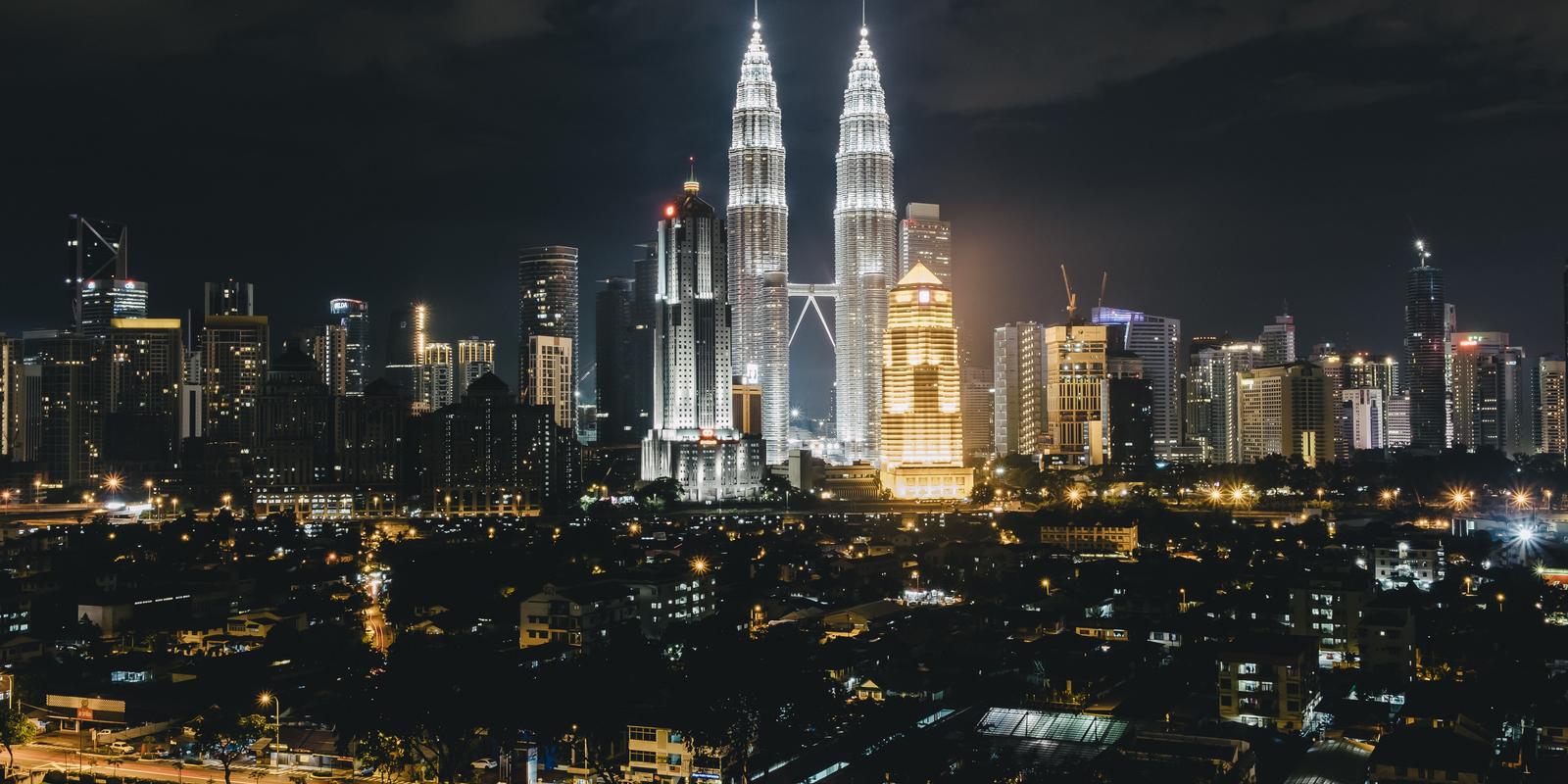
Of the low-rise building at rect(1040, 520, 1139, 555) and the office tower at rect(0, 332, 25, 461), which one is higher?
the office tower at rect(0, 332, 25, 461)

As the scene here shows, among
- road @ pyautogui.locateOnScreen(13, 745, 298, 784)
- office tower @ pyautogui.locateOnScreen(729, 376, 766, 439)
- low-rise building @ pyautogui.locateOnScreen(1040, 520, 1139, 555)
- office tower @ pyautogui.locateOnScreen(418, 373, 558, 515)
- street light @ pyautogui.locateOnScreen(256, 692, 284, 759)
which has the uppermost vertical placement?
office tower @ pyautogui.locateOnScreen(729, 376, 766, 439)

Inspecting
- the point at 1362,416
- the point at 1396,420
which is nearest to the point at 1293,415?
the point at 1362,416

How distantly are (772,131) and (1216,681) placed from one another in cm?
3978

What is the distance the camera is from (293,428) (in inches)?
1868

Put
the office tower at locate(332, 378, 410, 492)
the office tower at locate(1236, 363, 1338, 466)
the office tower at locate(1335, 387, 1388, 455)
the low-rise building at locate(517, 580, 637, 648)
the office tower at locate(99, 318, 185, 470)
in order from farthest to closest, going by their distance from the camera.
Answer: the office tower at locate(1335, 387, 1388, 455) < the office tower at locate(1236, 363, 1338, 466) < the office tower at locate(99, 318, 185, 470) < the office tower at locate(332, 378, 410, 492) < the low-rise building at locate(517, 580, 637, 648)

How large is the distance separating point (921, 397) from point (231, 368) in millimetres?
25423

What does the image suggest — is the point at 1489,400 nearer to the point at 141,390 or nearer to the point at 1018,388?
the point at 1018,388

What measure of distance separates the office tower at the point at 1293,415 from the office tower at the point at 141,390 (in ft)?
134

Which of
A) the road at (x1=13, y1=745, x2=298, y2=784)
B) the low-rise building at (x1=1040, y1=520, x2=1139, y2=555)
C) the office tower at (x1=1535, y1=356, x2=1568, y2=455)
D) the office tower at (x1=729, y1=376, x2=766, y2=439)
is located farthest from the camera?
the office tower at (x1=1535, y1=356, x2=1568, y2=455)

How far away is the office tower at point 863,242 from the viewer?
183ft

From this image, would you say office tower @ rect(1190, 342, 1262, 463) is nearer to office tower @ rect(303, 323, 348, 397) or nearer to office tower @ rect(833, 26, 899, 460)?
office tower @ rect(833, 26, 899, 460)

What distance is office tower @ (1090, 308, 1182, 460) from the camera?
226 feet

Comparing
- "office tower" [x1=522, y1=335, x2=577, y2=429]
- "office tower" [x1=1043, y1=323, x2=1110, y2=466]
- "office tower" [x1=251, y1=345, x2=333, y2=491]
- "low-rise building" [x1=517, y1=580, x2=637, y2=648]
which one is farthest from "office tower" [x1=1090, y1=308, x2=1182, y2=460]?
"low-rise building" [x1=517, y1=580, x2=637, y2=648]

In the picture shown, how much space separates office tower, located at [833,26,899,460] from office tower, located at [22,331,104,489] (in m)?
27.6
